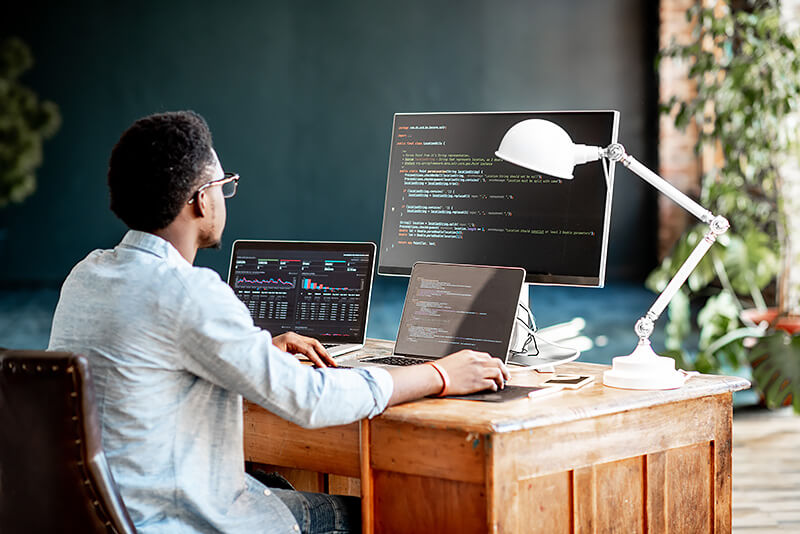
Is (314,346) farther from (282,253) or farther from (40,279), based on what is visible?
(40,279)

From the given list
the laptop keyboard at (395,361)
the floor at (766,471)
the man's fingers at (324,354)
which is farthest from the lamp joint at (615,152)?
the floor at (766,471)

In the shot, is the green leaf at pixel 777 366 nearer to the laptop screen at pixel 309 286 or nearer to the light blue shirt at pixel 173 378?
the laptop screen at pixel 309 286

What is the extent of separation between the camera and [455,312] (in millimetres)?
1758

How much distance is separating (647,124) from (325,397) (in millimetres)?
7446

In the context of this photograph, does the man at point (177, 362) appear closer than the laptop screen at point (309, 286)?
Yes

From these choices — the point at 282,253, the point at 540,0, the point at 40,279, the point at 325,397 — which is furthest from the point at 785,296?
the point at 40,279

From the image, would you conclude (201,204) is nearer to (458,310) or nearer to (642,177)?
(458,310)

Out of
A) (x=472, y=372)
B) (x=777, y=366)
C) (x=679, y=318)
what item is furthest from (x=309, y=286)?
(x=679, y=318)

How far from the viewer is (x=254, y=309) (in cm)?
205

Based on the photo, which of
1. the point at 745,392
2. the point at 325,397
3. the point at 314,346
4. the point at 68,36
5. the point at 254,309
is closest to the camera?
the point at 325,397

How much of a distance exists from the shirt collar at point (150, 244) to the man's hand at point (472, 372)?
48cm

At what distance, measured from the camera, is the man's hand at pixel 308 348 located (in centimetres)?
172

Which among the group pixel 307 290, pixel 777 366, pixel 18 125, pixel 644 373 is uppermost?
pixel 18 125

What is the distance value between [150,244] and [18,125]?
671cm
